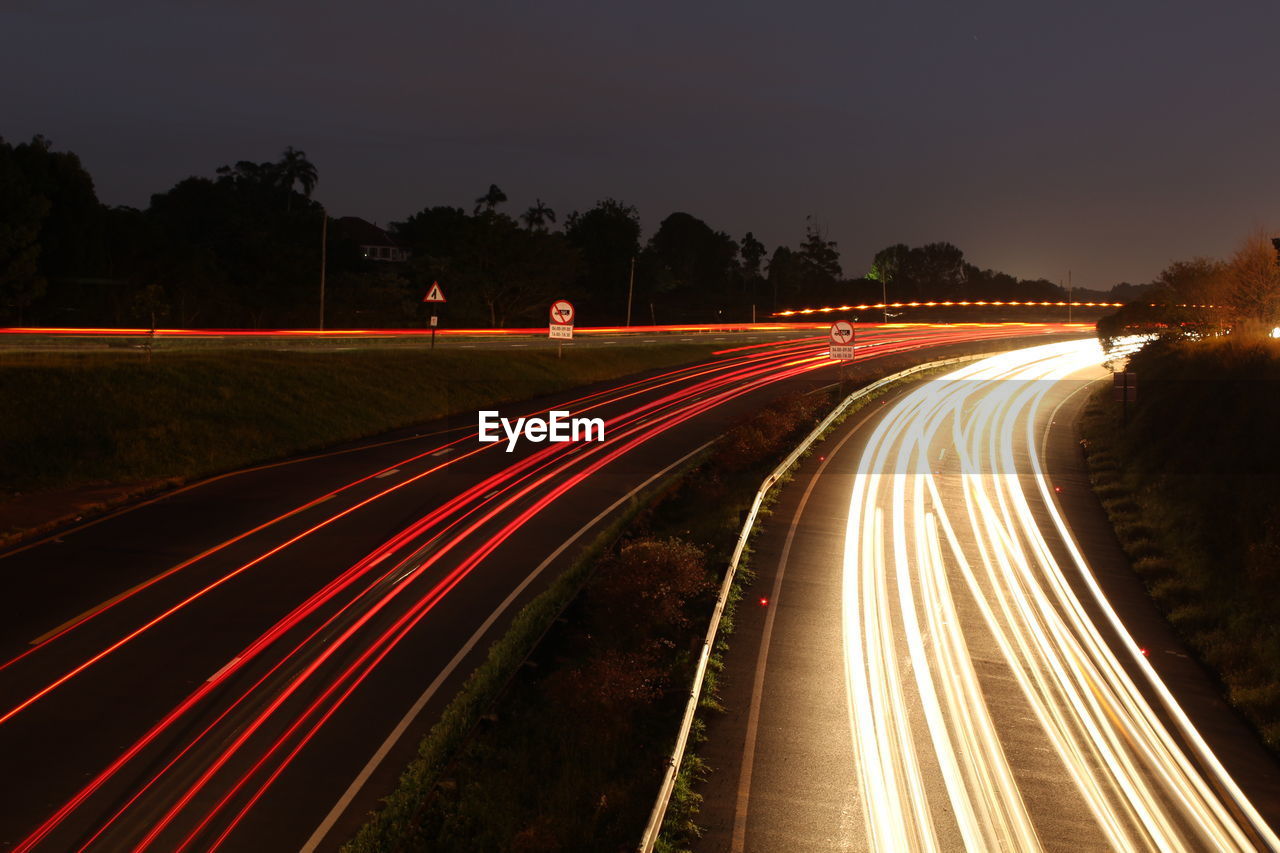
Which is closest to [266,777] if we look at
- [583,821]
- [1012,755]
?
[583,821]

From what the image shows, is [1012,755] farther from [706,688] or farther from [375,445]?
[375,445]

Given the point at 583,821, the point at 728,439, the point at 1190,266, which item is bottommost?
the point at 583,821

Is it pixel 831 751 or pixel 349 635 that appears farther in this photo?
pixel 349 635

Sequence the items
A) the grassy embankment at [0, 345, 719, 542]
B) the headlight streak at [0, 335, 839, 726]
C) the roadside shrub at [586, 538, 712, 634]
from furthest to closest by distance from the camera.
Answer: the grassy embankment at [0, 345, 719, 542] < the roadside shrub at [586, 538, 712, 634] < the headlight streak at [0, 335, 839, 726]

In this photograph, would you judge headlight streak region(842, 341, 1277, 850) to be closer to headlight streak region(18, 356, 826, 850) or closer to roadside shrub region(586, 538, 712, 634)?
roadside shrub region(586, 538, 712, 634)

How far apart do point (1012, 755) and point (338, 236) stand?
81072mm

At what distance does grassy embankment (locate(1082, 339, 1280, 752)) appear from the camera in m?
14.8

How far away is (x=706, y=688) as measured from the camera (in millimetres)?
12586

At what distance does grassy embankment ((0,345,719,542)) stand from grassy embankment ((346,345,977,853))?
11.8m

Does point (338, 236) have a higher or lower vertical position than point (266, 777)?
higher

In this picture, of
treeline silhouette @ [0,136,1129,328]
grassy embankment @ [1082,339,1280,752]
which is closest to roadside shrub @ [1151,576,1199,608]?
grassy embankment @ [1082,339,1280,752]

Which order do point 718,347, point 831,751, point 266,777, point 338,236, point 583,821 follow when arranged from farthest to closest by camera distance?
point 338,236
point 718,347
point 831,751
point 266,777
point 583,821

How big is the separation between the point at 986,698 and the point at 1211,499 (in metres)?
11.8

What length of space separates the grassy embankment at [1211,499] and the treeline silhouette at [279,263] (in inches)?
1458
